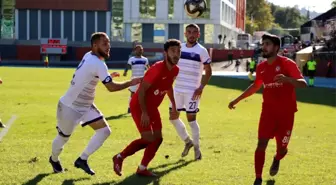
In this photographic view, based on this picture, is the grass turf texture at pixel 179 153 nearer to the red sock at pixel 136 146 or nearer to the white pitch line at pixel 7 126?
the white pitch line at pixel 7 126

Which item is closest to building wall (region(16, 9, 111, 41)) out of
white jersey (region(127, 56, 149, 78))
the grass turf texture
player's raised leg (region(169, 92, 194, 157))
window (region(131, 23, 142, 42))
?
window (region(131, 23, 142, 42))

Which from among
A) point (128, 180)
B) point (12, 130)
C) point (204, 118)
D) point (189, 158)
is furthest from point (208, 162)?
point (204, 118)

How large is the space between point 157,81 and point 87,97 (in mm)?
998

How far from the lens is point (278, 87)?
7402 millimetres

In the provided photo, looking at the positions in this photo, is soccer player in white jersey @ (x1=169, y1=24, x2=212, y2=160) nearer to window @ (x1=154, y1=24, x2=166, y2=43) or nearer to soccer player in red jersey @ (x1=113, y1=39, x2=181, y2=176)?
soccer player in red jersey @ (x1=113, y1=39, x2=181, y2=176)

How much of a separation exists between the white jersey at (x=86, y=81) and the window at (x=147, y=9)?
2863 inches

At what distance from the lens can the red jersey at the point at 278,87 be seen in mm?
7354

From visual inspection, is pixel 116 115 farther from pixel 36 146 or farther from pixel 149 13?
pixel 149 13

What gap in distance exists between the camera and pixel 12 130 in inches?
492

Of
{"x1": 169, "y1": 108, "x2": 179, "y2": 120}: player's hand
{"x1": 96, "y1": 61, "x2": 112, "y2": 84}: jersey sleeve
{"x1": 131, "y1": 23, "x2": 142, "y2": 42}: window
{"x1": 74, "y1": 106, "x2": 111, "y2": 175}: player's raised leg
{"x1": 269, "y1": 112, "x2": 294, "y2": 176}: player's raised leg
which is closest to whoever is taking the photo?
{"x1": 96, "y1": 61, "x2": 112, "y2": 84}: jersey sleeve

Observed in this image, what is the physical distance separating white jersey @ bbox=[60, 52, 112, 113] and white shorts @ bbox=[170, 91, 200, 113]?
1.99 meters

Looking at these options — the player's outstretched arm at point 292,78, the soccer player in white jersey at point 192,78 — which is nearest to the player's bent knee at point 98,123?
the soccer player in white jersey at point 192,78

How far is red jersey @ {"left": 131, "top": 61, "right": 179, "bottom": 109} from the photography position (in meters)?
7.45

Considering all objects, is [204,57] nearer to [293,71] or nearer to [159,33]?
[293,71]
